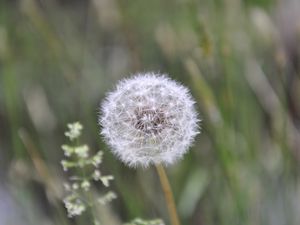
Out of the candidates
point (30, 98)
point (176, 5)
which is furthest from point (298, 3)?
point (30, 98)

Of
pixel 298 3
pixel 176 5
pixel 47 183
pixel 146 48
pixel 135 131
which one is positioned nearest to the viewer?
pixel 135 131

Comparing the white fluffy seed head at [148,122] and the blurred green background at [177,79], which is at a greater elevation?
the blurred green background at [177,79]

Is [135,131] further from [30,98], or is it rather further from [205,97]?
[30,98]

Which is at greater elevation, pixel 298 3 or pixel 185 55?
pixel 298 3

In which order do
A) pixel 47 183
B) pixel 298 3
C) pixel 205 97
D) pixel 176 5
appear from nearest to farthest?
pixel 47 183 → pixel 205 97 → pixel 176 5 → pixel 298 3

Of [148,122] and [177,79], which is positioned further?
[177,79]
